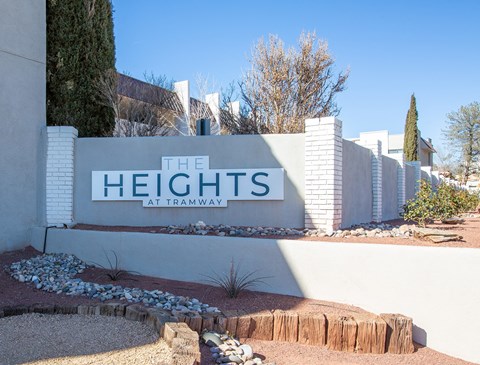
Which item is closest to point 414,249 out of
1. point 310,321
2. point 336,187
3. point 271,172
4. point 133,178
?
point 310,321

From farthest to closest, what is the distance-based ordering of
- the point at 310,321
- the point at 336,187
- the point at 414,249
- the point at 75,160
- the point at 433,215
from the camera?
the point at 433,215, the point at 75,160, the point at 336,187, the point at 414,249, the point at 310,321

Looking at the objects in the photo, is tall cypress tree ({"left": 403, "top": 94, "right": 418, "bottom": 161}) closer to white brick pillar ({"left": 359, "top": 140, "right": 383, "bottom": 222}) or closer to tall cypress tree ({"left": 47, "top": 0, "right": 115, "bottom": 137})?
white brick pillar ({"left": 359, "top": 140, "right": 383, "bottom": 222})

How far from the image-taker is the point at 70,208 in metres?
8.23

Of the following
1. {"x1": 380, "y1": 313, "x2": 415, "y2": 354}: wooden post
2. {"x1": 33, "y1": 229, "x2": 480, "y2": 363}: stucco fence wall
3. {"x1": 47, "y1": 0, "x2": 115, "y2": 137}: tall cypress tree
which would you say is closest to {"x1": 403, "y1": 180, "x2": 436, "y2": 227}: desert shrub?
{"x1": 33, "y1": 229, "x2": 480, "y2": 363}: stucco fence wall

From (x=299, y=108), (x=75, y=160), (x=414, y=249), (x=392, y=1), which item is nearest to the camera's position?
(x=414, y=249)

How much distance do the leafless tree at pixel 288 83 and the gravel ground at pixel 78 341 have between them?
11352 mm

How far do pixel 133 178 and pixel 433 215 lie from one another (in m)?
6.10

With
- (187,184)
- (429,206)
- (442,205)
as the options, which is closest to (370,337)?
(187,184)

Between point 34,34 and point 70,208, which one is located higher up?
point 34,34

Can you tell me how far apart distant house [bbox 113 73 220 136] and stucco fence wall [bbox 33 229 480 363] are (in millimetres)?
7313

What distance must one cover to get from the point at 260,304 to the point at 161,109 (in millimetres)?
12223

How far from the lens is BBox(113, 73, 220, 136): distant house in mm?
13977

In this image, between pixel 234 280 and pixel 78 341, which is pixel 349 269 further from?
pixel 78 341

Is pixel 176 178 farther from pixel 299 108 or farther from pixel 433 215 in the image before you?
pixel 299 108
